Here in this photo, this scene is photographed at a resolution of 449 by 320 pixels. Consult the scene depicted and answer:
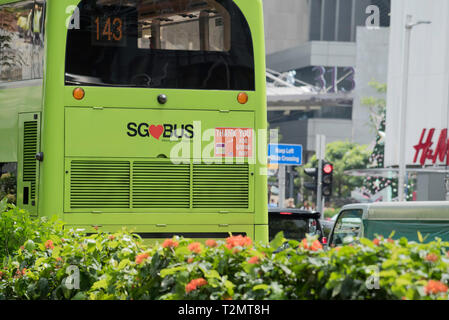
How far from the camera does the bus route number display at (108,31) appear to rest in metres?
10.4

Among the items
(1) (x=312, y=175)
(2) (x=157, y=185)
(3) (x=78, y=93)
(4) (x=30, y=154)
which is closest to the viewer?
(3) (x=78, y=93)

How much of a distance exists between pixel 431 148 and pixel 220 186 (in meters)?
38.7

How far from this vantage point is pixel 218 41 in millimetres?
10750

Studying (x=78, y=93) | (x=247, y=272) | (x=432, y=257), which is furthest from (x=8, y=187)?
(x=432, y=257)

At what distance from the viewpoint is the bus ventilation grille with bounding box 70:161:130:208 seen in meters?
10.4

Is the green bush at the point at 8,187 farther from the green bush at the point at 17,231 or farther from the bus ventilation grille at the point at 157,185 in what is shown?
the green bush at the point at 17,231

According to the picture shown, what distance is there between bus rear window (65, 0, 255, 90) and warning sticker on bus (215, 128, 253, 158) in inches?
21.2

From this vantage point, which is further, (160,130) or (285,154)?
(285,154)

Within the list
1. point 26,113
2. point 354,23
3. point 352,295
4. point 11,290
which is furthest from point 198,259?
point 354,23

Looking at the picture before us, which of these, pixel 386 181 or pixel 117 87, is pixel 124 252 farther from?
pixel 386 181

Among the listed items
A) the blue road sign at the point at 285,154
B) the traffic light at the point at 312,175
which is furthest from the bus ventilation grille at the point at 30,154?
the blue road sign at the point at 285,154

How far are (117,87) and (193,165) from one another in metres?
1.23

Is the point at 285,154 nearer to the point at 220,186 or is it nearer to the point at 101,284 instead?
the point at 220,186

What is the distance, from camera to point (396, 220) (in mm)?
12125
